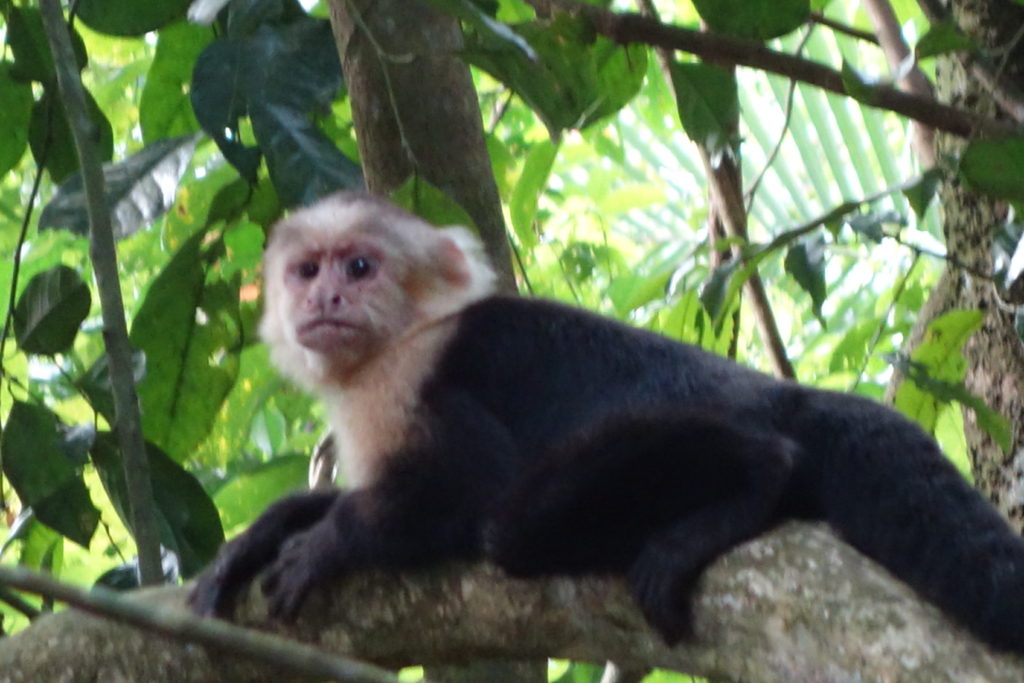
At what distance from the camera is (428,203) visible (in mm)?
2465

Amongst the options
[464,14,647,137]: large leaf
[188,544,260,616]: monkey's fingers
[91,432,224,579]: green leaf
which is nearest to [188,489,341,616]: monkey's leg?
[188,544,260,616]: monkey's fingers

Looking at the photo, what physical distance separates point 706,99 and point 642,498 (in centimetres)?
88

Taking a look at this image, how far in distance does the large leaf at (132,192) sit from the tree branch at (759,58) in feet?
2.48

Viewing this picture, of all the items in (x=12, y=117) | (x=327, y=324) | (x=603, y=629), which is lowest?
(x=603, y=629)

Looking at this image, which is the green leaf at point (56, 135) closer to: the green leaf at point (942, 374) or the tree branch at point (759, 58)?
the tree branch at point (759, 58)

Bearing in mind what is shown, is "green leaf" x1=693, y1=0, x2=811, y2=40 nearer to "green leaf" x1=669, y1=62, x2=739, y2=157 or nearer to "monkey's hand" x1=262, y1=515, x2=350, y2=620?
"green leaf" x1=669, y1=62, x2=739, y2=157

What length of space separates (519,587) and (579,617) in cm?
9

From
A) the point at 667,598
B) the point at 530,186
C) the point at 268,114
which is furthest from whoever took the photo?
the point at 530,186

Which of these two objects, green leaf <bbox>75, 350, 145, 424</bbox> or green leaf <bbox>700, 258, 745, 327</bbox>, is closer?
green leaf <bbox>75, 350, 145, 424</bbox>

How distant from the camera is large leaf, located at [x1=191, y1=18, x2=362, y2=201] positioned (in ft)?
6.99

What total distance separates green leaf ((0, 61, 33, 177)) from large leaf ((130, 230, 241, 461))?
0.36 metres

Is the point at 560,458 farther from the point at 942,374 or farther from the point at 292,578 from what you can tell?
the point at 942,374

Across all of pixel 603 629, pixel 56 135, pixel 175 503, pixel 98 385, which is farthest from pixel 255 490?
pixel 603 629

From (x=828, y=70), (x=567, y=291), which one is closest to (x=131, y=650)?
(x=828, y=70)
